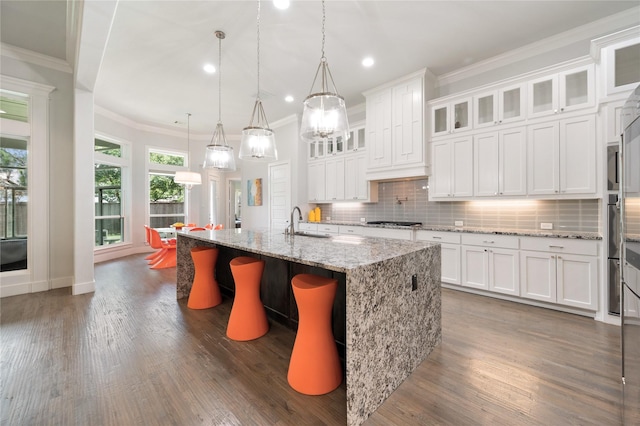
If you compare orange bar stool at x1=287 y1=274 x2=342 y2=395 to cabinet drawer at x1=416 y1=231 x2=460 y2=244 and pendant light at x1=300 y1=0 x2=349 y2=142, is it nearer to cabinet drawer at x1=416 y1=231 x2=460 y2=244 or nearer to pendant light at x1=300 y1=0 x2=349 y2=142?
pendant light at x1=300 y1=0 x2=349 y2=142

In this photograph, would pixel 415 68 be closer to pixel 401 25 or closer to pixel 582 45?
pixel 401 25

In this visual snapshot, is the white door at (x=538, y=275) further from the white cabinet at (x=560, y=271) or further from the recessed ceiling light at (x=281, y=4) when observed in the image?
the recessed ceiling light at (x=281, y=4)

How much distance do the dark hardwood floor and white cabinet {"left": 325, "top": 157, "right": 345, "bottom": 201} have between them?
3.15 m

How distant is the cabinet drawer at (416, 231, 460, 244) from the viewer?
3.70m

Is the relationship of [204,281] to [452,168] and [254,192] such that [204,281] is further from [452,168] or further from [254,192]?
[254,192]

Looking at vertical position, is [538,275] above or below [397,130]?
below

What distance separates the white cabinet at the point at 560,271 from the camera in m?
2.78

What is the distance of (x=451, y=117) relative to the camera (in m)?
3.93

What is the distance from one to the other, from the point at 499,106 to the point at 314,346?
3728 mm

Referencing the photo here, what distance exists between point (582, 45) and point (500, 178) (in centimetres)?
173

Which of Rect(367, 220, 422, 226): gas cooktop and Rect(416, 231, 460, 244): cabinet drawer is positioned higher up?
Rect(367, 220, 422, 226): gas cooktop

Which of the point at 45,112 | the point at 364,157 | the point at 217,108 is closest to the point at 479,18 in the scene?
the point at 364,157

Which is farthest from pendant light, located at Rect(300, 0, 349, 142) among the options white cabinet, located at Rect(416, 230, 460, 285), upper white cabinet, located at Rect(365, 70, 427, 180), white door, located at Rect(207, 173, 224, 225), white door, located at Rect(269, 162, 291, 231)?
white door, located at Rect(207, 173, 224, 225)

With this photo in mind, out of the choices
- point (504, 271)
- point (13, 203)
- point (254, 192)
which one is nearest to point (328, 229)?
point (254, 192)
